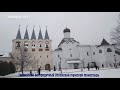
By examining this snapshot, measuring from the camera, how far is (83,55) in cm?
934

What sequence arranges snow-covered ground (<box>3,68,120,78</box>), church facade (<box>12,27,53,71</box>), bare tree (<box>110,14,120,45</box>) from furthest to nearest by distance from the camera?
church facade (<box>12,27,53,71</box>) → bare tree (<box>110,14,120,45</box>) → snow-covered ground (<box>3,68,120,78</box>)

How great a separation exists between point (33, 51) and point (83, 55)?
2.02 meters

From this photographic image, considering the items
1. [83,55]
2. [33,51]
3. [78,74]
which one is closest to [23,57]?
[33,51]

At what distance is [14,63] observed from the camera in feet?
29.7

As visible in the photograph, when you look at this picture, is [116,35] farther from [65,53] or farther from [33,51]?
[33,51]

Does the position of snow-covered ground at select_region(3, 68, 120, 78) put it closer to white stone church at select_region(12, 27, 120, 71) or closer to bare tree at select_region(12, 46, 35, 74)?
white stone church at select_region(12, 27, 120, 71)

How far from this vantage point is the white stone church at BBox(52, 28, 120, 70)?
9156 millimetres

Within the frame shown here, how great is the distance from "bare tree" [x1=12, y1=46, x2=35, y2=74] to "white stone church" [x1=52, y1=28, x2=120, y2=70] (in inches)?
38.2

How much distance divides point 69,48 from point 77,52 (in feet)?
1.25

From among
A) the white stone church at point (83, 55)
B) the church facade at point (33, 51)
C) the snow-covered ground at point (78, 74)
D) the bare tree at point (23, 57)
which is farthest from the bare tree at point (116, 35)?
the bare tree at point (23, 57)

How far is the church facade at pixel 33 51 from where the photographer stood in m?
9.12

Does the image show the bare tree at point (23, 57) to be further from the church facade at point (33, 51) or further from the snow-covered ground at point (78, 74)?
the snow-covered ground at point (78, 74)

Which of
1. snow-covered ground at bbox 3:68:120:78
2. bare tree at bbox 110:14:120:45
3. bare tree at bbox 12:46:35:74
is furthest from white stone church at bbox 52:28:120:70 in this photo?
bare tree at bbox 12:46:35:74
